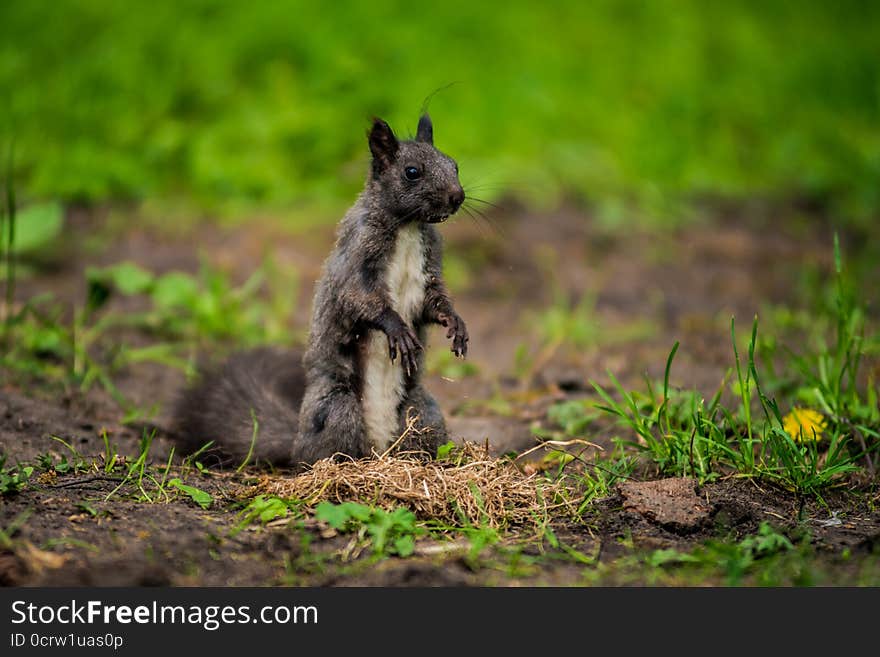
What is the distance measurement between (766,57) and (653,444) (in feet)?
31.2

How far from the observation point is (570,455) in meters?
4.31

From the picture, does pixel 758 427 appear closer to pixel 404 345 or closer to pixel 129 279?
pixel 404 345

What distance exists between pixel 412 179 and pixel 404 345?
2.24 ft

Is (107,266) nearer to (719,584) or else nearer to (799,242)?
(719,584)

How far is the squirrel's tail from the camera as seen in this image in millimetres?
4527

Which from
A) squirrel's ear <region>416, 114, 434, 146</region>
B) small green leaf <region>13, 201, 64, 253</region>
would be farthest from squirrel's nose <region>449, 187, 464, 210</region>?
small green leaf <region>13, 201, 64, 253</region>

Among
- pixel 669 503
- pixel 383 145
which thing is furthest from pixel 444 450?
pixel 383 145

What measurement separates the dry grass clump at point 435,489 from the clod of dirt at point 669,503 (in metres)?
0.29

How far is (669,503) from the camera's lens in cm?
384

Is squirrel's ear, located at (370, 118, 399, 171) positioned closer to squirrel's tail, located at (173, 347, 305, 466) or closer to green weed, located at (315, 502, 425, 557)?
squirrel's tail, located at (173, 347, 305, 466)

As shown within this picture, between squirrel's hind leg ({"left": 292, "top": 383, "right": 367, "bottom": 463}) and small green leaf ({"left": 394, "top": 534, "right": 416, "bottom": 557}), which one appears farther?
squirrel's hind leg ({"left": 292, "top": 383, "right": 367, "bottom": 463})

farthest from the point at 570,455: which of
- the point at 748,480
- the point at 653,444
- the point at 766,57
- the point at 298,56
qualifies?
the point at 766,57

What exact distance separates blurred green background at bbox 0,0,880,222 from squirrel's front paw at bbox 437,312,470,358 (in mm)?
3300

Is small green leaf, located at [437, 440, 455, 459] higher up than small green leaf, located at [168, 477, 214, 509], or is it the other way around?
small green leaf, located at [437, 440, 455, 459]
